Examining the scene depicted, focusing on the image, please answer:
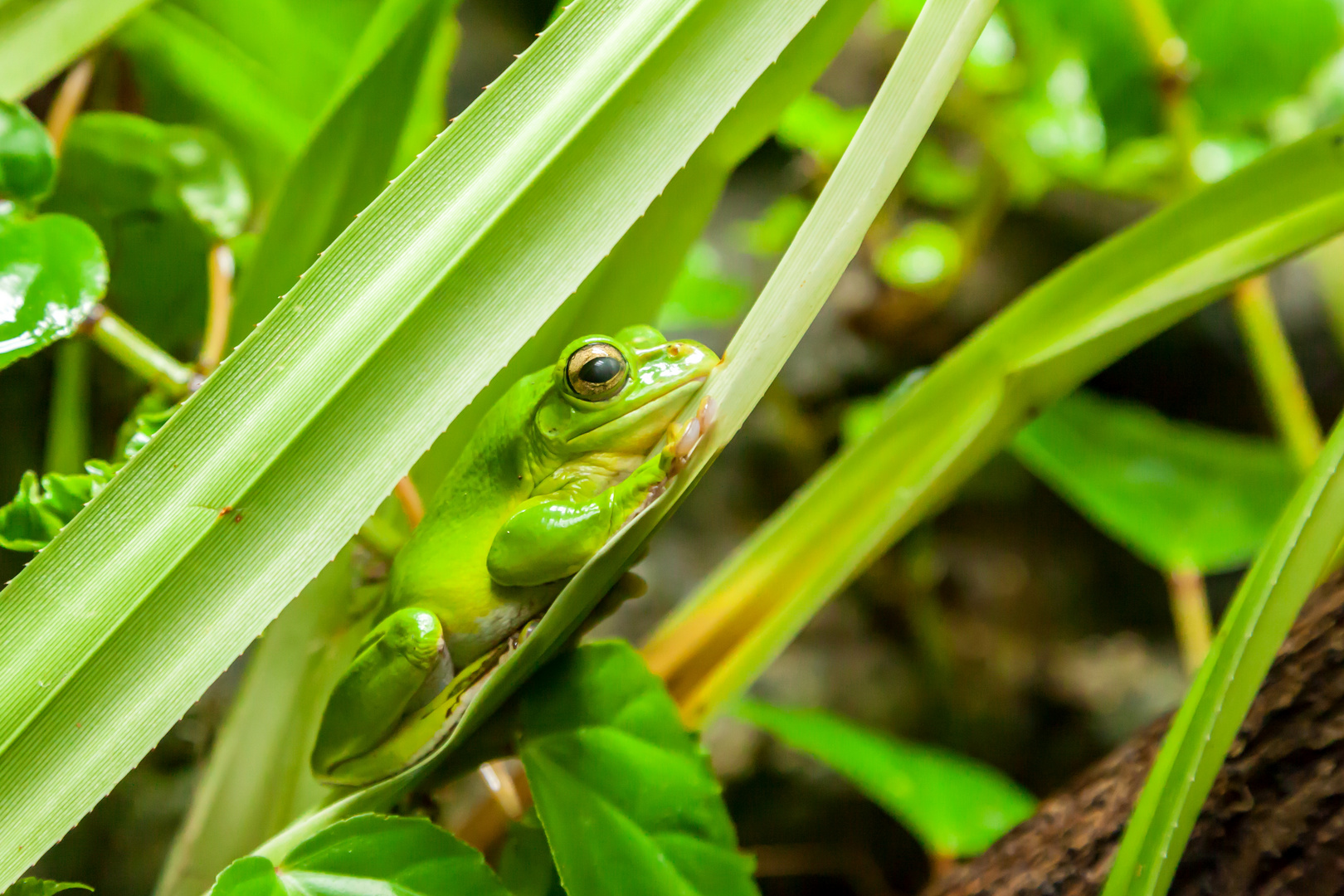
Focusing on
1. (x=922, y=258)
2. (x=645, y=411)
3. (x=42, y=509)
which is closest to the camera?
(x=42, y=509)

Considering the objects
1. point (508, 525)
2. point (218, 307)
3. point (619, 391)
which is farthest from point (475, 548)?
point (218, 307)

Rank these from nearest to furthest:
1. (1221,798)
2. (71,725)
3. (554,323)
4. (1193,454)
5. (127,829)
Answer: (71,725), (1221,798), (554,323), (127,829), (1193,454)

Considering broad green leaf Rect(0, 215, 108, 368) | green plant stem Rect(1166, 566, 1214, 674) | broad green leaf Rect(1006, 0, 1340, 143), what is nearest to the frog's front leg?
broad green leaf Rect(0, 215, 108, 368)

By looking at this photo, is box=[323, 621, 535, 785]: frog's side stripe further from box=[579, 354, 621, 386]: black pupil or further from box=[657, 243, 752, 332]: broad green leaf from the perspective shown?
box=[657, 243, 752, 332]: broad green leaf

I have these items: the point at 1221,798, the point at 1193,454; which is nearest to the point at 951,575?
the point at 1193,454

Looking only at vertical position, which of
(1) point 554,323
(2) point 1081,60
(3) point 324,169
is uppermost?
(2) point 1081,60

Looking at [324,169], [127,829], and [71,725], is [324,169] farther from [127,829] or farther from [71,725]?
[127,829]

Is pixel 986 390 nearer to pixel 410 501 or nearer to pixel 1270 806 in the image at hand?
pixel 1270 806
